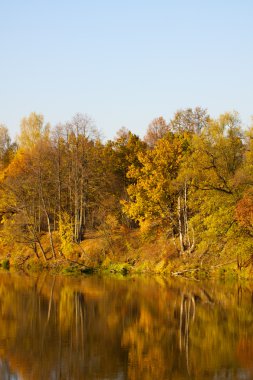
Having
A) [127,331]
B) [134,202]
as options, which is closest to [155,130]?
[134,202]

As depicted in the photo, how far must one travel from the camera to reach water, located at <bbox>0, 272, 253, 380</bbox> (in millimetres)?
18094

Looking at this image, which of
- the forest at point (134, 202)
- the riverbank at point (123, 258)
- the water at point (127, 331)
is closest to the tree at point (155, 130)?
the forest at point (134, 202)

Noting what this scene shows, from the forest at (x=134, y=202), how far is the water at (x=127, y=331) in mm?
6193

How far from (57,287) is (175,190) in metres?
14.6

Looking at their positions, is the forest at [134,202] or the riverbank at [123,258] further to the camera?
the riverbank at [123,258]

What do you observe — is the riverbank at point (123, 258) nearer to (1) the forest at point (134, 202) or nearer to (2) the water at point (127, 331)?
(1) the forest at point (134, 202)

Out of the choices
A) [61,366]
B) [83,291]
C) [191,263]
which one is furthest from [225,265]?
[61,366]

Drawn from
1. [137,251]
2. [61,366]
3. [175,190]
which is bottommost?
[61,366]

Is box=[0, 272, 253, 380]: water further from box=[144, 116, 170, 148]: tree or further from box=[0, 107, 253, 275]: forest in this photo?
box=[144, 116, 170, 148]: tree

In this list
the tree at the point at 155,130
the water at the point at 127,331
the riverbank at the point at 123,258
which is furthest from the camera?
the tree at the point at 155,130

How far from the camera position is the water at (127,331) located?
18094mm

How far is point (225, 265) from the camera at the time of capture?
45000 millimetres

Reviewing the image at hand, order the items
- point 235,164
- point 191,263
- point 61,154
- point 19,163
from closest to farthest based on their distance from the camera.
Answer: point 235,164 → point 191,263 → point 61,154 → point 19,163

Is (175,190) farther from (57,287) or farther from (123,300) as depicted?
(123,300)
